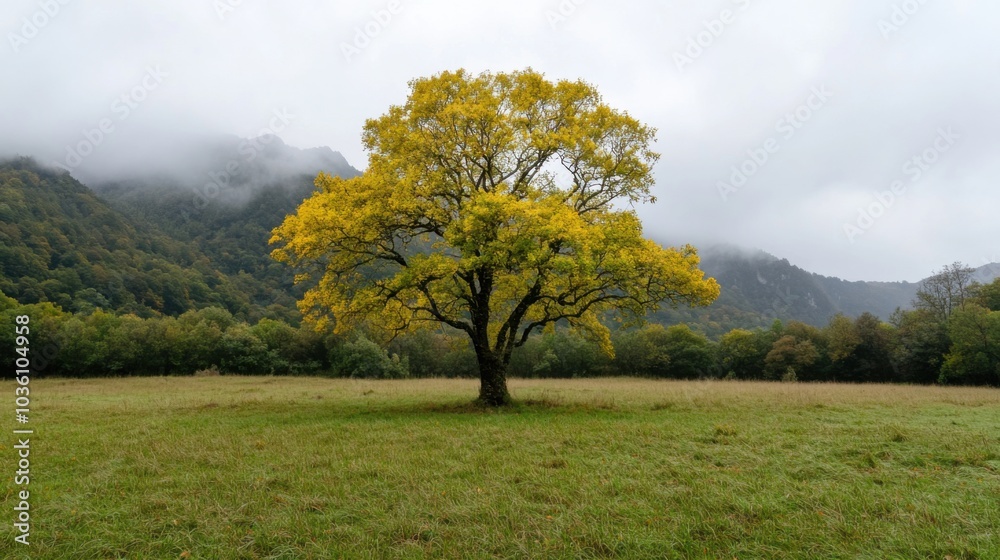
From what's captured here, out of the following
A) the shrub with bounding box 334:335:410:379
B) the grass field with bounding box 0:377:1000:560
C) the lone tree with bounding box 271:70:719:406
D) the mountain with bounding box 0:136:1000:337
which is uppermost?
the mountain with bounding box 0:136:1000:337

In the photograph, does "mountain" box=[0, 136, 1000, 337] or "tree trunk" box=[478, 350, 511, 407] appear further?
"mountain" box=[0, 136, 1000, 337]

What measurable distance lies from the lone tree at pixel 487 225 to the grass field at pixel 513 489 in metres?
4.94

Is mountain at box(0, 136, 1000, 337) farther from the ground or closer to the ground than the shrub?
farther from the ground

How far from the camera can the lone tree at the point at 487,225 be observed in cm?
1564

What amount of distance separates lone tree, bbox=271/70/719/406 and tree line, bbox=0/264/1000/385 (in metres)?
34.8

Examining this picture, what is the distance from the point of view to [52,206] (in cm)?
9394

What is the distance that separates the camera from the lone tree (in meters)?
15.6

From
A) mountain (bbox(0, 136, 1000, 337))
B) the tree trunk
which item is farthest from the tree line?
the tree trunk

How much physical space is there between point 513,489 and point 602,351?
141ft

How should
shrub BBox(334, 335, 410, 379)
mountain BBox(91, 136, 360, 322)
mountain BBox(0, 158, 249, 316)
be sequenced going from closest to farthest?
shrub BBox(334, 335, 410, 379) < mountain BBox(0, 158, 249, 316) < mountain BBox(91, 136, 360, 322)

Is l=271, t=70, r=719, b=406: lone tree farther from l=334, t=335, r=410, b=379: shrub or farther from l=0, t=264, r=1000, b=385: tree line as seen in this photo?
l=334, t=335, r=410, b=379: shrub

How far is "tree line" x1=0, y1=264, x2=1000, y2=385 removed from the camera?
50812 millimetres

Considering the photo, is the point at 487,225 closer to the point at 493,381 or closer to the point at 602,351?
the point at 493,381

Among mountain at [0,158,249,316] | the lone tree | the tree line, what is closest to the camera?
the lone tree
